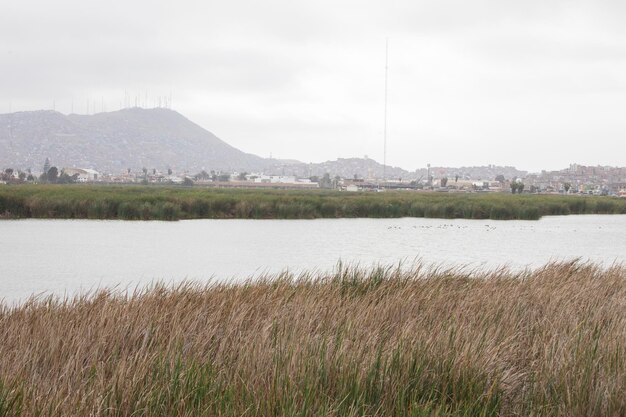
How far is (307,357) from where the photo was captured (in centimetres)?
665

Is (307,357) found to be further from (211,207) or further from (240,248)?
(211,207)

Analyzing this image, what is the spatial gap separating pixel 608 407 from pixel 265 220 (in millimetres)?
39178

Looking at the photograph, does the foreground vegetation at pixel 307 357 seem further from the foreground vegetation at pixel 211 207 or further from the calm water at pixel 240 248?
the foreground vegetation at pixel 211 207

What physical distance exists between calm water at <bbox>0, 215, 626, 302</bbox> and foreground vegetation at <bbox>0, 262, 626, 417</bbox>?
21.8 feet

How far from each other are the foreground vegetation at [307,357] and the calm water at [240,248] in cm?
663

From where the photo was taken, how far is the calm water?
2070 cm

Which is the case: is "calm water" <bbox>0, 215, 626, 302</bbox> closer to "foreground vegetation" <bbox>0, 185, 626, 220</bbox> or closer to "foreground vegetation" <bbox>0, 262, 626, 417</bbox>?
"foreground vegetation" <bbox>0, 185, 626, 220</bbox>

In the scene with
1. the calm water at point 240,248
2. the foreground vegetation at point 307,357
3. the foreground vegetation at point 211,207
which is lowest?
the calm water at point 240,248

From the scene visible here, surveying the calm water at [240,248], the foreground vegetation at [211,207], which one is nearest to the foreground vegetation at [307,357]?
the calm water at [240,248]

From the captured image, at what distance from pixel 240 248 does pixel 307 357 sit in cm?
2273

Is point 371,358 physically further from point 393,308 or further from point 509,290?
point 509,290

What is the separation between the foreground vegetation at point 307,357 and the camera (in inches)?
233

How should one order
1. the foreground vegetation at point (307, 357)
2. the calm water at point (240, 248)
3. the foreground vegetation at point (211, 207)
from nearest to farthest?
the foreground vegetation at point (307, 357)
the calm water at point (240, 248)
the foreground vegetation at point (211, 207)

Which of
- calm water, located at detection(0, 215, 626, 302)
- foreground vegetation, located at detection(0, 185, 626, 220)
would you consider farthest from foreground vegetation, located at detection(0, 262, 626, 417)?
foreground vegetation, located at detection(0, 185, 626, 220)
